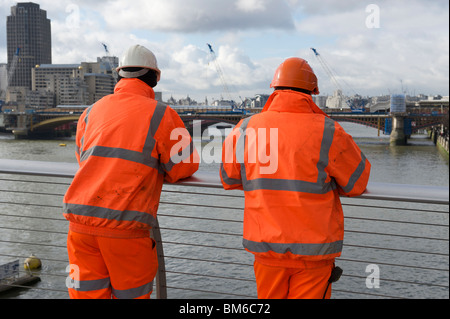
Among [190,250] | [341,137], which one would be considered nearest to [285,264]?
[341,137]

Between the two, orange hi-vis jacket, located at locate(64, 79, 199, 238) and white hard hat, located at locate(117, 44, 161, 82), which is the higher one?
white hard hat, located at locate(117, 44, 161, 82)

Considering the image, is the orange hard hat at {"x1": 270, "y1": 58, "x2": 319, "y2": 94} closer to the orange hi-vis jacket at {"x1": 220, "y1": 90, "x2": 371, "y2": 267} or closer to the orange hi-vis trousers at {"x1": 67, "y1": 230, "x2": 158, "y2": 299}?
the orange hi-vis jacket at {"x1": 220, "y1": 90, "x2": 371, "y2": 267}

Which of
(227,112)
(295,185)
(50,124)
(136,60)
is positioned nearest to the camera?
(295,185)

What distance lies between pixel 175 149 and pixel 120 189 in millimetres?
248

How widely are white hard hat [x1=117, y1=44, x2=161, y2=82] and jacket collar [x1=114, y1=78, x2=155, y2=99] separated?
2.2 inches

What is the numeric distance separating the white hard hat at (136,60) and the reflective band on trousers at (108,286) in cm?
77

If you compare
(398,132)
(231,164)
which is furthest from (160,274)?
(398,132)

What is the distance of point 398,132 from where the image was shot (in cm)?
4162

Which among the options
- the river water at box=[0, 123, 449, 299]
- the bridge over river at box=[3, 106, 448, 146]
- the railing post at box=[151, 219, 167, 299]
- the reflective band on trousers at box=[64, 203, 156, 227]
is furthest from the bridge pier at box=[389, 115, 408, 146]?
the reflective band on trousers at box=[64, 203, 156, 227]

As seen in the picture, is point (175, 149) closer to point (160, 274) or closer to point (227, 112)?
point (160, 274)

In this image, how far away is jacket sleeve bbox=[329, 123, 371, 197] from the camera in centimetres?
169

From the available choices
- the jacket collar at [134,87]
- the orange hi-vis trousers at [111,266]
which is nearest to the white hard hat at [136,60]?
the jacket collar at [134,87]

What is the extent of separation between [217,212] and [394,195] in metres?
13.9

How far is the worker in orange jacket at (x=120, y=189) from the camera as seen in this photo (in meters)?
1.78
